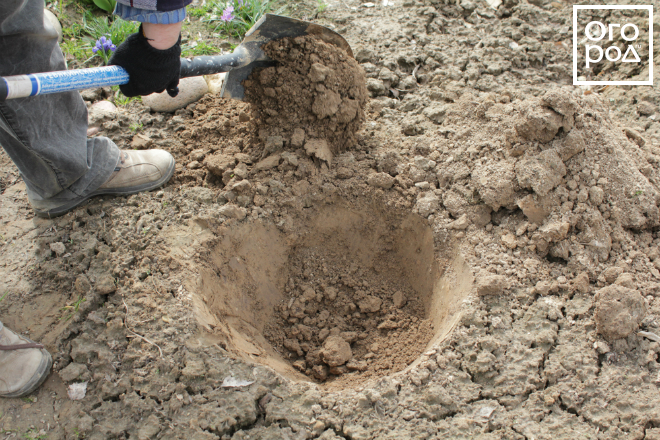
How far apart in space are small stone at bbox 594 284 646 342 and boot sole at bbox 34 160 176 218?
2.49 meters

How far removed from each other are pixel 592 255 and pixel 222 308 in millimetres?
1971

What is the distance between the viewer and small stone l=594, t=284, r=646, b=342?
199 cm

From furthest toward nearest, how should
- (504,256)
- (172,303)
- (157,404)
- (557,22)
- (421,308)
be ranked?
(557,22)
(421,308)
(504,256)
(172,303)
(157,404)

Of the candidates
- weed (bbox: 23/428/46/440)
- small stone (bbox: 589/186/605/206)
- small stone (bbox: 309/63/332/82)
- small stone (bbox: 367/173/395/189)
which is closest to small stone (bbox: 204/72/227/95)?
small stone (bbox: 309/63/332/82)

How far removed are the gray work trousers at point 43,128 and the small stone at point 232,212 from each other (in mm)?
739

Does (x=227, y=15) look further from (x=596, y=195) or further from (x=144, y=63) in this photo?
(x=596, y=195)

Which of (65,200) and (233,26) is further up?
(233,26)

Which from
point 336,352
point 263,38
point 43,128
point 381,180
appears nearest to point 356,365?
point 336,352

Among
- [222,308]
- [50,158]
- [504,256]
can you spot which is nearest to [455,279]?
[504,256]

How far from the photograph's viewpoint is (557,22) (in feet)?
12.8

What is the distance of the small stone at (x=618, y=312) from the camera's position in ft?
6.51

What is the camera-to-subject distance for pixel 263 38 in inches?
102

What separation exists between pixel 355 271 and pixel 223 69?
143cm

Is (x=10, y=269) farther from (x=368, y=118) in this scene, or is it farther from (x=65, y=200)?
(x=368, y=118)
